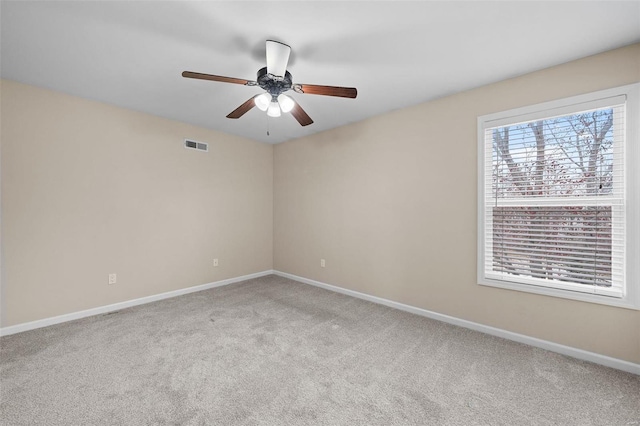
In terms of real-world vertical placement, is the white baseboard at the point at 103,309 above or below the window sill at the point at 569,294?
below

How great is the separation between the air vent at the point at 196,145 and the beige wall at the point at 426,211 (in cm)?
143

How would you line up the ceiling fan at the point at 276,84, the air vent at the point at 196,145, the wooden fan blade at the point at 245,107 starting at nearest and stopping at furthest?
the ceiling fan at the point at 276,84 < the wooden fan blade at the point at 245,107 < the air vent at the point at 196,145

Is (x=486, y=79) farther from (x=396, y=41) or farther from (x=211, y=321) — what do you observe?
(x=211, y=321)

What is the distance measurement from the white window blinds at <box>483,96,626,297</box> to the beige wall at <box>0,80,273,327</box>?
3.73m

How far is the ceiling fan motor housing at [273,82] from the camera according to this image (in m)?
2.10

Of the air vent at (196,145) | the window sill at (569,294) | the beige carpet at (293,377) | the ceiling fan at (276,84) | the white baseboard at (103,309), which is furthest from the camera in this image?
the air vent at (196,145)

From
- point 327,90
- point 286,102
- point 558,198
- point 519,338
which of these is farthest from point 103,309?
point 558,198

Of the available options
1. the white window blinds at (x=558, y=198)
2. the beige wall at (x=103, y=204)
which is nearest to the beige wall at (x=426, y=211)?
the white window blinds at (x=558, y=198)

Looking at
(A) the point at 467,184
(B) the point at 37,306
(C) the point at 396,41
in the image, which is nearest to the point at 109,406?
(B) the point at 37,306

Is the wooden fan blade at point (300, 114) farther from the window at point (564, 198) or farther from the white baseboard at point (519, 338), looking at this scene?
the white baseboard at point (519, 338)

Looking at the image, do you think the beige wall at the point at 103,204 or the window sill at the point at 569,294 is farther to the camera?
the beige wall at the point at 103,204

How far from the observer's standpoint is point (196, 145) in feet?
13.2

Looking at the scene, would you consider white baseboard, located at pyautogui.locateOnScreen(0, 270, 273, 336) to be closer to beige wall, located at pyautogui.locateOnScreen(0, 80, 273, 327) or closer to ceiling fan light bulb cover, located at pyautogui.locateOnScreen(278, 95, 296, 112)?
beige wall, located at pyautogui.locateOnScreen(0, 80, 273, 327)

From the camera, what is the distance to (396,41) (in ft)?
6.64
